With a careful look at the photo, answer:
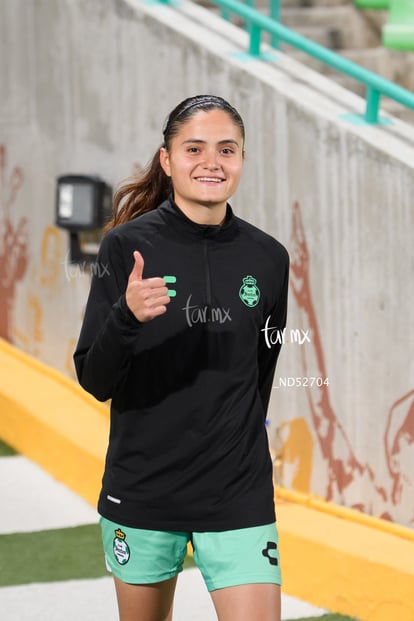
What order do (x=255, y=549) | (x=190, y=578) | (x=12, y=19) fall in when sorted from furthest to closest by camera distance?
(x=12, y=19) < (x=190, y=578) < (x=255, y=549)

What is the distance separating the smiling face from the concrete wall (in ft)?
5.62

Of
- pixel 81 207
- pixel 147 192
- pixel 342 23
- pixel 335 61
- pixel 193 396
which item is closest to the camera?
pixel 193 396

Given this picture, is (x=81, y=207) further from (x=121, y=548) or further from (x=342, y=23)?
(x=121, y=548)

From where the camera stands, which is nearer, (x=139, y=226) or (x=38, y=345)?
(x=139, y=226)

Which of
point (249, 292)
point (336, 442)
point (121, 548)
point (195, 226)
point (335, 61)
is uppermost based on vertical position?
point (335, 61)

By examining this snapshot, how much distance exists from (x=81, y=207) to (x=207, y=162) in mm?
3752

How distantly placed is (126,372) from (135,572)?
0.54 meters

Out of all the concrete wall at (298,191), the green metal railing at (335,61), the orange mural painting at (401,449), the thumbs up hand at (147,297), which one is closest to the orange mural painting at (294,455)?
the concrete wall at (298,191)

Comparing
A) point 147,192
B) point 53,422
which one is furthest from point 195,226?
point 53,422

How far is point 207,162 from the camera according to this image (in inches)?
151

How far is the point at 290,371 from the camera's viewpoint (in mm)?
6246

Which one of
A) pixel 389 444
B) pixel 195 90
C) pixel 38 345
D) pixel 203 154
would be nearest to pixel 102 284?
pixel 203 154

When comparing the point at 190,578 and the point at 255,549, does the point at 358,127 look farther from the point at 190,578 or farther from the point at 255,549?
the point at 255,549

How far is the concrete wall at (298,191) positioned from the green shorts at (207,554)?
1.84m
